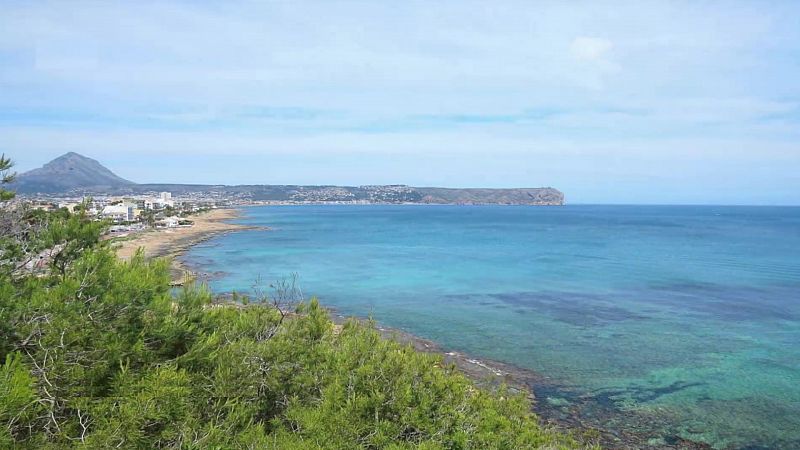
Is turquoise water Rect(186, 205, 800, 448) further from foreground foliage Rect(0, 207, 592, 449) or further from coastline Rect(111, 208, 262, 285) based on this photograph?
foreground foliage Rect(0, 207, 592, 449)

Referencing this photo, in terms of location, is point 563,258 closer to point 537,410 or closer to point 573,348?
point 573,348

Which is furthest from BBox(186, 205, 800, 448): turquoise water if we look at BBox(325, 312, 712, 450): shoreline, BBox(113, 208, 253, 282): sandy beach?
BBox(113, 208, 253, 282): sandy beach

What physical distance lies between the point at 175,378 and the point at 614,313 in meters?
25.4

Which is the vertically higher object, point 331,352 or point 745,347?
point 331,352

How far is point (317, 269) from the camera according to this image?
1645 inches

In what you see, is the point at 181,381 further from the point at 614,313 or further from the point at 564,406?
the point at 614,313

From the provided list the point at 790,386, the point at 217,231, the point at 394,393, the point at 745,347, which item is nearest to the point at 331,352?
the point at 394,393

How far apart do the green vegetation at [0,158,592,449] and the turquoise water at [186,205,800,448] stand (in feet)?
29.5

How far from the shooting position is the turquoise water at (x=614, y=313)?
50.5ft

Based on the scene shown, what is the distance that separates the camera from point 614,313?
2686cm

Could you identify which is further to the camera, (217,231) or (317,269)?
(217,231)

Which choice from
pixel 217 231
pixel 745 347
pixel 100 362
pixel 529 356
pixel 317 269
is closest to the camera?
pixel 100 362

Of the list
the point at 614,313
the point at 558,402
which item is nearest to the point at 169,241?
the point at 614,313

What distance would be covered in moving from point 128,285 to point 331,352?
346 cm
